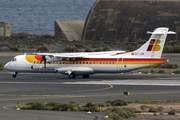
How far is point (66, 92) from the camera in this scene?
44.2m

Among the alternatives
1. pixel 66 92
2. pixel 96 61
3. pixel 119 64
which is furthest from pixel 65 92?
pixel 96 61

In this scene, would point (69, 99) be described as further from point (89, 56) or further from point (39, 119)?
point (89, 56)

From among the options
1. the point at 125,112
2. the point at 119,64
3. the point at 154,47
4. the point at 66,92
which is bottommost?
the point at 125,112

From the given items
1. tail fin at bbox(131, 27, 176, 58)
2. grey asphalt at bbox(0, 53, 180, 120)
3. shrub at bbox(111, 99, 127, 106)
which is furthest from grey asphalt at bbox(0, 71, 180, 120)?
shrub at bbox(111, 99, 127, 106)

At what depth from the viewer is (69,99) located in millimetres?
39719

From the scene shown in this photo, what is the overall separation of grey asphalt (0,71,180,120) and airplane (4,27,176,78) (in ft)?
2.84

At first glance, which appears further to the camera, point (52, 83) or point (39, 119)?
point (52, 83)

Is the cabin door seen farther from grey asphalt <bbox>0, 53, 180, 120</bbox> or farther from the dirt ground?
the dirt ground

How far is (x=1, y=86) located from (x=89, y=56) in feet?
32.7

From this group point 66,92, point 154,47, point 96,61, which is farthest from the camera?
point 96,61

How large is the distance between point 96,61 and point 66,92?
10949mm

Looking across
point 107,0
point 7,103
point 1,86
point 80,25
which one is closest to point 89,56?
point 1,86

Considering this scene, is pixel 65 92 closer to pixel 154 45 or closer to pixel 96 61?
pixel 96 61

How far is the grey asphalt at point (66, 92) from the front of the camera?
102 ft
